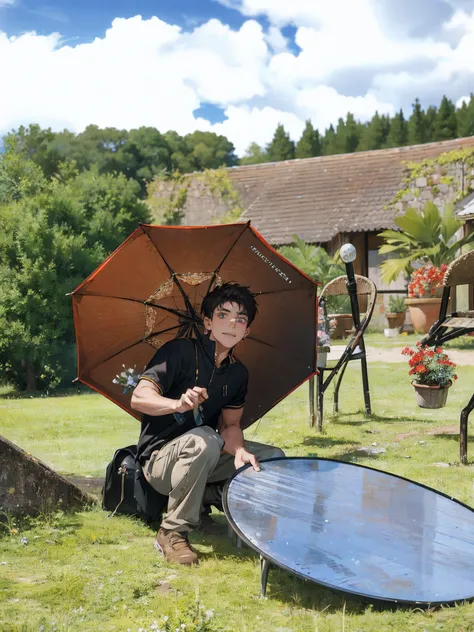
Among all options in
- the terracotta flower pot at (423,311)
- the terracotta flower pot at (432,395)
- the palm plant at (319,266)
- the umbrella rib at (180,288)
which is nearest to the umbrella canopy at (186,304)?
the umbrella rib at (180,288)

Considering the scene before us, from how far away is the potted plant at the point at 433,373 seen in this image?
739cm

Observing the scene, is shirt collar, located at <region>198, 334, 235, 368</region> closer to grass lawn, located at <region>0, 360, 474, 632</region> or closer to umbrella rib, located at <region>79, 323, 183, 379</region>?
umbrella rib, located at <region>79, 323, 183, 379</region>

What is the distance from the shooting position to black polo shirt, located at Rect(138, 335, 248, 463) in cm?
424

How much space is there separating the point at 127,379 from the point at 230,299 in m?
0.86

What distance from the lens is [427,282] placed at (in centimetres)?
1706

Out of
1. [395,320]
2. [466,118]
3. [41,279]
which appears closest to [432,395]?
[41,279]

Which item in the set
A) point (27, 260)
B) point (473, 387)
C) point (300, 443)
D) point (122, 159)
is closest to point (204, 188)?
point (27, 260)

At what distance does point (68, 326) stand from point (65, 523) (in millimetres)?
8335

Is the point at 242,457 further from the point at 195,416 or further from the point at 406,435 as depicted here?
the point at 406,435

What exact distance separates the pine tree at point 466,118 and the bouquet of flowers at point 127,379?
5584 cm

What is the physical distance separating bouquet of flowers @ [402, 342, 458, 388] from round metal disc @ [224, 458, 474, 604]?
11.2ft

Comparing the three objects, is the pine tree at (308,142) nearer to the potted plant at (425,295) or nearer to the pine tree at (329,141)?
the pine tree at (329,141)

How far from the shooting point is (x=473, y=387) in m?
10.4

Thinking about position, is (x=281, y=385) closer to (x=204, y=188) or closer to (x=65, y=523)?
(x=65, y=523)
